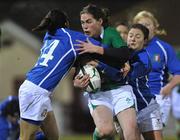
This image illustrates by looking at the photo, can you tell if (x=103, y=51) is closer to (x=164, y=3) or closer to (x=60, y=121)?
(x=164, y=3)

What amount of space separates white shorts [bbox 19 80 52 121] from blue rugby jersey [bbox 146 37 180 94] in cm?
214

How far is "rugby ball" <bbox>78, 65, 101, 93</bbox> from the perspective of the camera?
8.87 meters

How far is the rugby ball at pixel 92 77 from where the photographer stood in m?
8.87

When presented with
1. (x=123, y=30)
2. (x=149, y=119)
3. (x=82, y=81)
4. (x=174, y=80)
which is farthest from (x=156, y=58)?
(x=82, y=81)

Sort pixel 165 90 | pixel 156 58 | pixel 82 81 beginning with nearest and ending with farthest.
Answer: pixel 82 81 < pixel 165 90 < pixel 156 58

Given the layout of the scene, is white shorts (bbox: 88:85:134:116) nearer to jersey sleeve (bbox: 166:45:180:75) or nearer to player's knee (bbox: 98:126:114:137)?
player's knee (bbox: 98:126:114:137)

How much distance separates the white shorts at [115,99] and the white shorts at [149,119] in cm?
53

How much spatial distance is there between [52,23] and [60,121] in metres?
16.5

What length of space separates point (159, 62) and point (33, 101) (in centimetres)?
240

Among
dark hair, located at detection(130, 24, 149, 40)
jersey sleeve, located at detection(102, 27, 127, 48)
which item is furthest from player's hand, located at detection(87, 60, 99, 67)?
dark hair, located at detection(130, 24, 149, 40)

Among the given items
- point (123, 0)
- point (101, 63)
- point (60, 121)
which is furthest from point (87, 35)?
point (60, 121)

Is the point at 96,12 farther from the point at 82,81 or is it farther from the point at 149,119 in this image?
the point at 149,119

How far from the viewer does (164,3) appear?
15.4 metres

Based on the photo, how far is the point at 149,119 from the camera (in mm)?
9539
